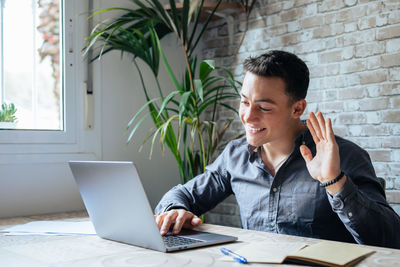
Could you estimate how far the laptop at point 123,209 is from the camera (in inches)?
48.6

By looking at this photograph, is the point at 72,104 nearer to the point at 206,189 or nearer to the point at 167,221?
the point at 206,189

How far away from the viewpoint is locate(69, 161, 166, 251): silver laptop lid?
1.23 meters

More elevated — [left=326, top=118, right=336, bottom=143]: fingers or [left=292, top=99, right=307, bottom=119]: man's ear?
[left=292, top=99, right=307, bottom=119]: man's ear

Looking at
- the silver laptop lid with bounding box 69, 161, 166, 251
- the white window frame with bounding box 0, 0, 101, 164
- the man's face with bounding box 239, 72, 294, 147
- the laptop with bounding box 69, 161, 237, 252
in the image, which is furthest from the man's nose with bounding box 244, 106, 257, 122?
the white window frame with bounding box 0, 0, 101, 164

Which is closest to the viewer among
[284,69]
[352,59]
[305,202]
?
[305,202]

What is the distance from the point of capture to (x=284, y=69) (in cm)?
191

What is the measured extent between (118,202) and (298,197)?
0.78m

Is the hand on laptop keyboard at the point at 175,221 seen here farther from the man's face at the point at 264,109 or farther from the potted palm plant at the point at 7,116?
the potted palm plant at the point at 7,116

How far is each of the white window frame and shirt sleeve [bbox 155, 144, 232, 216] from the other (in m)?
1.06

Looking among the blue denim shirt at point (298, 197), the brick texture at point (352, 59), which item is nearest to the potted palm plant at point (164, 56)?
the brick texture at point (352, 59)

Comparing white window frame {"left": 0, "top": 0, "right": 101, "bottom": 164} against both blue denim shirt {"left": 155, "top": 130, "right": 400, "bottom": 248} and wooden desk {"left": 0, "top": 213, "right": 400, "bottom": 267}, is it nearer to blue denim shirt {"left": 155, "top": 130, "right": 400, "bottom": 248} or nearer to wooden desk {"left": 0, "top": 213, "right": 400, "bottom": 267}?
blue denim shirt {"left": 155, "top": 130, "right": 400, "bottom": 248}

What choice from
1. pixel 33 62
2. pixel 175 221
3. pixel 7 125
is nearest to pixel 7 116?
pixel 7 125

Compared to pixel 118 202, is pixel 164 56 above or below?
above

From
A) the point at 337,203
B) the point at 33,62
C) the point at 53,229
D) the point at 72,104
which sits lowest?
the point at 53,229
